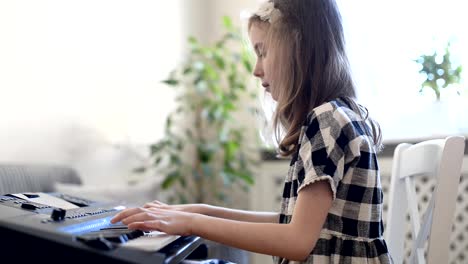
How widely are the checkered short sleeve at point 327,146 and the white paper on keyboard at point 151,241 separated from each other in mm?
230

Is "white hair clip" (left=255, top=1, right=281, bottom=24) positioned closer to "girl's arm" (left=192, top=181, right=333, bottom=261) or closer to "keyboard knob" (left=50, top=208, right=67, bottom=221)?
"girl's arm" (left=192, top=181, right=333, bottom=261)

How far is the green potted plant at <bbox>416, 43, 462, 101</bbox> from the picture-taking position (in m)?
1.90

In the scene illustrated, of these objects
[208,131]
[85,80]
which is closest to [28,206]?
[85,80]

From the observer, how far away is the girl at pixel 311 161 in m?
0.75

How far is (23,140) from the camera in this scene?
176 cm

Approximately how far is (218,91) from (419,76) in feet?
3.15

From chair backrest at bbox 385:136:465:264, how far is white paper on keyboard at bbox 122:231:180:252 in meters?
0.47

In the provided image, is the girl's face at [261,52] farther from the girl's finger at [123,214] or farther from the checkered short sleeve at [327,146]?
the girl's finger at [123,214]

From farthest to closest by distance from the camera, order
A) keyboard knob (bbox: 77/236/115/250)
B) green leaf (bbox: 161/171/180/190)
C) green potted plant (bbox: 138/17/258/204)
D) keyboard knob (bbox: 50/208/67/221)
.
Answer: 1. green potted plant (bbox: 138/17/258/204)
2. green leaf (bbox: 161/171/180/190)
3. keyboard knob (bbox: 50/208/67/221)
4. keyboard knob (bbox: 77/236/115/250)

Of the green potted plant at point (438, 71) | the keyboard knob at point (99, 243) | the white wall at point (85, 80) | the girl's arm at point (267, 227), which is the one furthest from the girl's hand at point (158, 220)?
the green potted plant at point (438, 71)

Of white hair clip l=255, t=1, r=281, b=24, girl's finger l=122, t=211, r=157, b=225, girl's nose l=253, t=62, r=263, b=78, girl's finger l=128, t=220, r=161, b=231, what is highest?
white hair clip l=255, t=1, r=281, b=24

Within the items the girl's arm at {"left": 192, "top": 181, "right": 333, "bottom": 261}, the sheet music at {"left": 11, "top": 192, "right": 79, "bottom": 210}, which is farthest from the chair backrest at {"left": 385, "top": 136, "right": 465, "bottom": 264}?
the sheet music at {"left": 11, "top": 192, "right": 79, "bottom": 210}

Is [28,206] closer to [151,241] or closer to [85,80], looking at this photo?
[151,241]

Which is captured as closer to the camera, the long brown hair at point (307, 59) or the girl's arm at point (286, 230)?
the girl's arm at point (286, 230)
